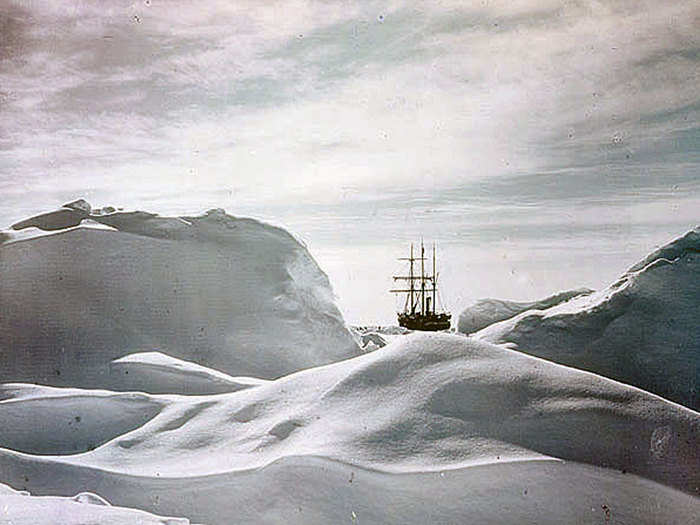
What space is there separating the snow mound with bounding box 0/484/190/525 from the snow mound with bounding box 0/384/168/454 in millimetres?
580

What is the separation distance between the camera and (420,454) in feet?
5.09

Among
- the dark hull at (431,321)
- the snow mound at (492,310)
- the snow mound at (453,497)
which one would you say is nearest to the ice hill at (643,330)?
the snow mound at (453,497)

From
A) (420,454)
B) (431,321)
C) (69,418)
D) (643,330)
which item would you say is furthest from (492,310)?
(420,454)

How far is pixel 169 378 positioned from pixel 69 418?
1.62ft

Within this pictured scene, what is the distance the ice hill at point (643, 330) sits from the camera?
2746mm

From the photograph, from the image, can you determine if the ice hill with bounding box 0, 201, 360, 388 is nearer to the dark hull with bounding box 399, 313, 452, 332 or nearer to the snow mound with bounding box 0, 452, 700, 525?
the snow mound with bounding box 0, 452, 700, 525

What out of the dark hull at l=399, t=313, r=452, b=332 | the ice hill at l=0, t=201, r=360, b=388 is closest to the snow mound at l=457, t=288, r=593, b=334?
the dark hull at l=399, t=313, r=452, b=332

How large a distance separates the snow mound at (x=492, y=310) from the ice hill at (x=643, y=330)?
191 centimetres

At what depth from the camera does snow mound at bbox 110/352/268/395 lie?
2564 mm

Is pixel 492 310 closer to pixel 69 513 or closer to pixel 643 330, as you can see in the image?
pixel 643 330

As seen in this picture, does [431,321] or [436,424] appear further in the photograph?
[431,321]

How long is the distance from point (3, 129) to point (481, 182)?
1702 mm

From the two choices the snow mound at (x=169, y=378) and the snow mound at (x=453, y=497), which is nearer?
the snow mound at (x=453, y=497)

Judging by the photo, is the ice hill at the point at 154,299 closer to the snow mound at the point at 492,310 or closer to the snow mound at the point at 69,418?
the snow mound at the point at 69,418
